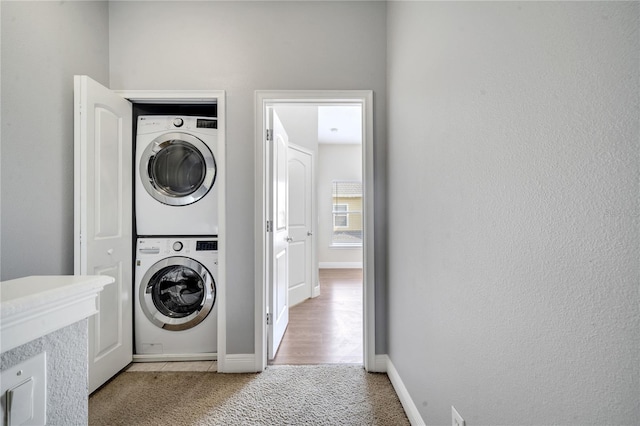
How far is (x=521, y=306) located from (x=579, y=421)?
0.25m

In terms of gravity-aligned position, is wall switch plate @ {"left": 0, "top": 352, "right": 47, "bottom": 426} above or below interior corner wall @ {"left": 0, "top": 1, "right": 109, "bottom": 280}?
below

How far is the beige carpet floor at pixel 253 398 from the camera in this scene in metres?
1.66

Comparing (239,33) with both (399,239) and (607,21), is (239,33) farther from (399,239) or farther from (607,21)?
(607,21)

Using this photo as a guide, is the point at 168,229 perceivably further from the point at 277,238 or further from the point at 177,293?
the point at 277,238

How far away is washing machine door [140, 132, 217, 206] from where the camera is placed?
2.32 metres

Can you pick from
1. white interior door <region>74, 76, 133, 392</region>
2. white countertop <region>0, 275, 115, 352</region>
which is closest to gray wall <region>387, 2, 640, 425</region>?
white countertop <region>0, 275, 115, 352</region>

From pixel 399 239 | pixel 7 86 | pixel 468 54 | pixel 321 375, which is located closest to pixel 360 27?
pixel 468 54

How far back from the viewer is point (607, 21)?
56cm

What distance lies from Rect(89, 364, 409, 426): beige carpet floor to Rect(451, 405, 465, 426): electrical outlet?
A: 58 cm

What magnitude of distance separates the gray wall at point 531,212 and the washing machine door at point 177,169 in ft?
5.68

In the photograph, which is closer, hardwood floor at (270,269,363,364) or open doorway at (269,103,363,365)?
hardwood floor at (270,269,363,364)

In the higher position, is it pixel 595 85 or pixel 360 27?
pixel 360 27

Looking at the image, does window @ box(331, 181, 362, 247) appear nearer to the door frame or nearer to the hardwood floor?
the hardwood floor

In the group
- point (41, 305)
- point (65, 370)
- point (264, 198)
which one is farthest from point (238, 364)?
point (41, 305)
